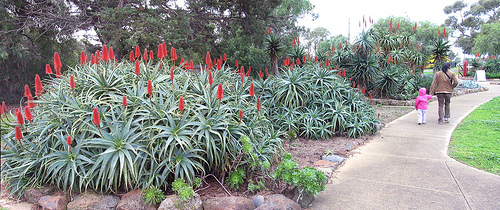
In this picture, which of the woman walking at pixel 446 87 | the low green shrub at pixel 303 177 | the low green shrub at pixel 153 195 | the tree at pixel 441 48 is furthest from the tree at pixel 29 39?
the tree at pixel 441 48

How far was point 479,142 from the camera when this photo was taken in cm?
552

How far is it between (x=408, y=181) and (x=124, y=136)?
11.3 feet

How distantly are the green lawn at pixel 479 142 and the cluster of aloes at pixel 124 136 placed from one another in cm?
300

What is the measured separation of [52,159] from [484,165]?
5552 mm

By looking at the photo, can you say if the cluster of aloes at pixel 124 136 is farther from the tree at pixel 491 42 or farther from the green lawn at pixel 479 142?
the tree at pixel 491 42

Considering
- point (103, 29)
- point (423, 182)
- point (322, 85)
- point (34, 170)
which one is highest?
point (103, 29)

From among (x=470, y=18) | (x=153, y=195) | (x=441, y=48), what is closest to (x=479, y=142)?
(x=153, y=195)

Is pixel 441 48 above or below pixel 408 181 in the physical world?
above

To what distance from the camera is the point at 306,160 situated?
185 inches

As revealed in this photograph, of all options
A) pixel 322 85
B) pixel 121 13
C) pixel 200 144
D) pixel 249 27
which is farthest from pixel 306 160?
pixel 249 27

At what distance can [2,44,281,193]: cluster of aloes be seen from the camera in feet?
10.4

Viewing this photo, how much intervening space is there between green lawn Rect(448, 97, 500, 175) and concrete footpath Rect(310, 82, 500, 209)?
0.19m

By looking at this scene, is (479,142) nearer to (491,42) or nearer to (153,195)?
(153,195)

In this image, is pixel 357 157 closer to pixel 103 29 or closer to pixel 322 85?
pixel 322 85
